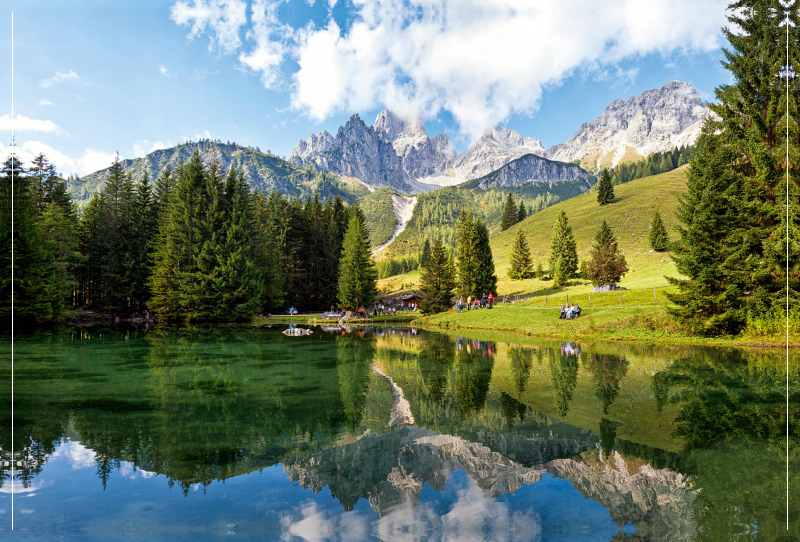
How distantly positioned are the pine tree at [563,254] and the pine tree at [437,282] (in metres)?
30.8

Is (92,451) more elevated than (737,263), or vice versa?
(737,263)

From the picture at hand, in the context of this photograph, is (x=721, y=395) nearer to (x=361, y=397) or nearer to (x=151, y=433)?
(x=361, y=397)

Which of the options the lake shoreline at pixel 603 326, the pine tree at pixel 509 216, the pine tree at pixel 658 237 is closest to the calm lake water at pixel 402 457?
the lake shoreline at pixel 603 326

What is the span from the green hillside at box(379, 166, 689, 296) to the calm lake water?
177 feet

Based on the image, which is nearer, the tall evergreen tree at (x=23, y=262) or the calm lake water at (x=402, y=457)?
the calm lake water at (x=402, y=457)

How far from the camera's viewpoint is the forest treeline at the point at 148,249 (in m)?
37.4

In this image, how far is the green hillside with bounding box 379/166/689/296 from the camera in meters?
74.0

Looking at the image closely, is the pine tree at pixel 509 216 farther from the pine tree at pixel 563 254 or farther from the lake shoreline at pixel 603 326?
the lake shoreline at pixel 603 326

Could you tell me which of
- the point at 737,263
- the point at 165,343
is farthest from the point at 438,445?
the point at 165,343

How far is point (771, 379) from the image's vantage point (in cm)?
1302

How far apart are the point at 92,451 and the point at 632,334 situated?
28.3 meters

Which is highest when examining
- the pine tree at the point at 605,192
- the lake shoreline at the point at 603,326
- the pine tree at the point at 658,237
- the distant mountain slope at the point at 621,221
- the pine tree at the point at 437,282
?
the pine tree at the point at 605,192

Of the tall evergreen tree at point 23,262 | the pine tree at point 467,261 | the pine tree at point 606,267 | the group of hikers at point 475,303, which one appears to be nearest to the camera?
the tall evergreen tree at point 23,262

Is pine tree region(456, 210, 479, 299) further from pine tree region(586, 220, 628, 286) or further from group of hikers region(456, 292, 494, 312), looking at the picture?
pine tree region(586, 220, 628, 286)
